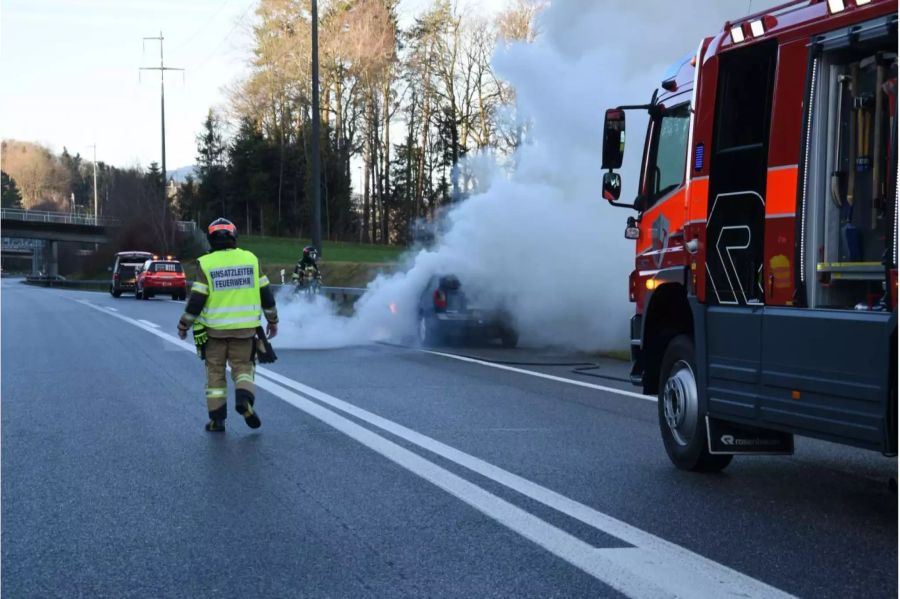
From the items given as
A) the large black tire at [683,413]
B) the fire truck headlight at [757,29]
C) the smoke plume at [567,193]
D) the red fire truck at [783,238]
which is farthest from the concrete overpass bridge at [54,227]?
the fire truck headlight at [757,29]

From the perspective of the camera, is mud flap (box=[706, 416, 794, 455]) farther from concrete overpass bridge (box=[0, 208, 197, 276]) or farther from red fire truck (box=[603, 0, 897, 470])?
concrete overpass bridge (box=[0, 208, 197, 276])

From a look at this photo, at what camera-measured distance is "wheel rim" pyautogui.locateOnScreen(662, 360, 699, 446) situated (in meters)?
6.89

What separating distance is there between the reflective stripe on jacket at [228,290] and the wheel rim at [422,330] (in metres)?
8.86

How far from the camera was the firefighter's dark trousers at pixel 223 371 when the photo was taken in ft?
29.1

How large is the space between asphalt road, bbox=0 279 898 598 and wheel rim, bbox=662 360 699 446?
0.27 meters

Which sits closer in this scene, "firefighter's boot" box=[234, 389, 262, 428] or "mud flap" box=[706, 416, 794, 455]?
"mud flap" box=[706, 416, 794, 455]

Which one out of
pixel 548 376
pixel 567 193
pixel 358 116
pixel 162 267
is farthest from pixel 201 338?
pixel 358 116

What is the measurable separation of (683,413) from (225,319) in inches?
150

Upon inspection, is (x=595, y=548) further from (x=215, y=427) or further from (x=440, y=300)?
(x=440, y=300)

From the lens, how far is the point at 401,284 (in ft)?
61.1

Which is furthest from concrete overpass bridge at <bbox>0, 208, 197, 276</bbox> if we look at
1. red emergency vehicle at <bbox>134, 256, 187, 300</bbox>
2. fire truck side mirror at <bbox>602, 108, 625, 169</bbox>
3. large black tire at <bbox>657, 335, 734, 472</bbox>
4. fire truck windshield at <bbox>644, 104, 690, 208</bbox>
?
large black tire at <bbox>657, 335, 734, 472</bbox>

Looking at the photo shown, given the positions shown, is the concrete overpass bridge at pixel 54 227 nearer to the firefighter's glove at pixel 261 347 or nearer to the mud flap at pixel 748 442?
the firefighter's glove at pixel 261 347

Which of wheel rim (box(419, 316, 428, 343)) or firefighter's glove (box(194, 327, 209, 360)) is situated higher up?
firefighter's glove (box(194, 327, 209, 360))

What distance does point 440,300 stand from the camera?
57.6 feet
